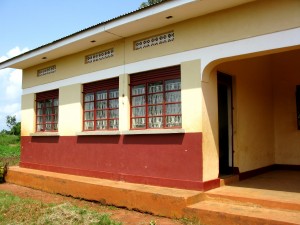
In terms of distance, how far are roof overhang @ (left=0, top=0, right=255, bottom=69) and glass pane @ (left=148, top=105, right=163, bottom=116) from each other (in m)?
1.82

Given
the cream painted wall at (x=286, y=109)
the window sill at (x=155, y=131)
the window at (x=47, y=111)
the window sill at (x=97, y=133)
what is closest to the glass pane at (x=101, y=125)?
the window sill at (x=97, y=133)

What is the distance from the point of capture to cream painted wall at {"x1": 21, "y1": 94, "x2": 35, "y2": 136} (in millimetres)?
11922

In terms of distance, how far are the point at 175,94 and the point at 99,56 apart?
2.94 meters

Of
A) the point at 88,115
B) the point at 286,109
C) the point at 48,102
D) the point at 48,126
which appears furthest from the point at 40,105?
the point at 286,109

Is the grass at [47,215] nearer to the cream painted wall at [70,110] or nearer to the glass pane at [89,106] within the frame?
the cream painted wall at [70,110]

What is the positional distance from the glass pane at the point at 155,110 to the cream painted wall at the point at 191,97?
76 cm

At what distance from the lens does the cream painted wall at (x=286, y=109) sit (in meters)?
9.52

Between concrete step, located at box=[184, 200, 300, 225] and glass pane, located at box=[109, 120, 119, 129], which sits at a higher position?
glass pane, located at box=[109, 120, 119, 129]

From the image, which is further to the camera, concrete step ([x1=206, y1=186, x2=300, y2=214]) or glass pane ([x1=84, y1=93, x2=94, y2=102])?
glass pane ([x1=84, y1=93, x2=94, y2=102])

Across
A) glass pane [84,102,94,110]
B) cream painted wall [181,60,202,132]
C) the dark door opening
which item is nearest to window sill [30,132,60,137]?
glass pane [84,102,94,110]

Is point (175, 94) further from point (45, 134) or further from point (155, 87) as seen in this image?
point (45, 134)

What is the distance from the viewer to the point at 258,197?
622 cm

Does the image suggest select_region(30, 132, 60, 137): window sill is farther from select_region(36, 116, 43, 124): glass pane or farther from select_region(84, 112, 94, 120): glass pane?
select_region(84, 112, 94, 120): glass pane

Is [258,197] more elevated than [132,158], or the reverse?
[132,158]
